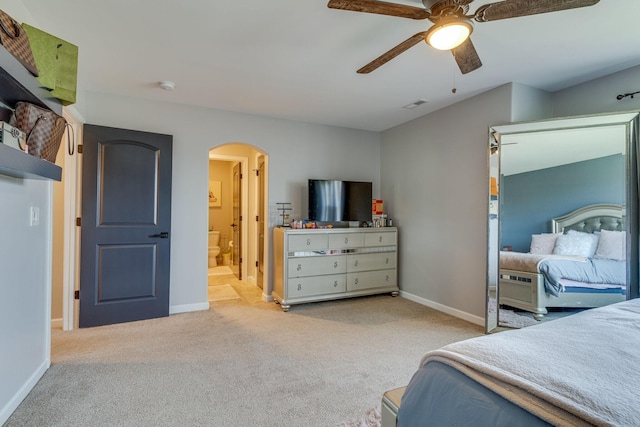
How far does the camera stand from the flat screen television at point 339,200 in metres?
4.11

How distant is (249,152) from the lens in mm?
5133

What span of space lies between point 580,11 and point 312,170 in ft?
10.2

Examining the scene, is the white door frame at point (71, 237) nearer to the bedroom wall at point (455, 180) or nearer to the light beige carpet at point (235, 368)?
the light beige carpet at point (235, 368)

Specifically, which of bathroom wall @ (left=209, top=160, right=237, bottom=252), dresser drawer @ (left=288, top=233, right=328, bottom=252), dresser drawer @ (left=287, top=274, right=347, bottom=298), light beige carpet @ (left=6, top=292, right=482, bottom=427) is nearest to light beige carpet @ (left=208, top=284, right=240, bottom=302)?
light beige carpet @ (left=6, top=292, right=482, bottom=427)

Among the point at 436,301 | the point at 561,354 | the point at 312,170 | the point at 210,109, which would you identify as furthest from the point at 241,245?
the point at 561,354

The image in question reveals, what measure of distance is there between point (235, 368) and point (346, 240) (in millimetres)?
2167

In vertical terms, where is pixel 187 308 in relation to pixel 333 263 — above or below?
below

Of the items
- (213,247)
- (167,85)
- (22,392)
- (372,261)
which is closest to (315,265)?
(372,261)

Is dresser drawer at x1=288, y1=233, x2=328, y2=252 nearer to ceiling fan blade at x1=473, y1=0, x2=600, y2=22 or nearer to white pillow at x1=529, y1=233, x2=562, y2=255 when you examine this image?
white pillow at x1=529, y1=233, x2=562, y2=255

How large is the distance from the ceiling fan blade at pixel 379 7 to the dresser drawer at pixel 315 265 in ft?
9.18

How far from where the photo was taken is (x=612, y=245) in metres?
2.57

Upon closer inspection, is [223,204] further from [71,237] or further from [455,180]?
[455,180]

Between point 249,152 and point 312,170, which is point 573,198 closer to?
point 312,170

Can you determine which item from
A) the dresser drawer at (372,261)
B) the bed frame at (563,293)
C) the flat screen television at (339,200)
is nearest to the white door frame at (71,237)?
the flat screen television at (339,200)
